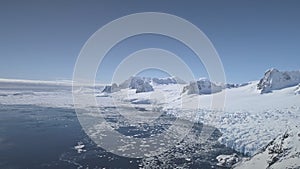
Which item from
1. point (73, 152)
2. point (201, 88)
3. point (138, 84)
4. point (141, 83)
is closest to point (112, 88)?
point (138, 84)

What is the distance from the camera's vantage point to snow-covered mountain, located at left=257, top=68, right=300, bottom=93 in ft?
208

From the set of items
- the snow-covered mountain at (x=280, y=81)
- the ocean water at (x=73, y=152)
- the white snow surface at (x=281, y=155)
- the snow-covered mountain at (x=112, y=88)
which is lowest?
the ocean water at (x=73, y=152)

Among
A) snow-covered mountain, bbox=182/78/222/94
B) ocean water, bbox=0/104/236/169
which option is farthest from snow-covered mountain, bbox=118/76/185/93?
ocean water, bbox=0/104/236/169

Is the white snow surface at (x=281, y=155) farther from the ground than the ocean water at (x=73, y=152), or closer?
farther from the ground

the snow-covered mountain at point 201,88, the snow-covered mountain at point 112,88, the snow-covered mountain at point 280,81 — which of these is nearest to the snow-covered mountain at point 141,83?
the snow-covered mountain at point 112,88

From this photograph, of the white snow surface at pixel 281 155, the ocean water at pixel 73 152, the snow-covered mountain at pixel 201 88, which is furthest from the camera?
the snow-covered mountain at pixel 201 88

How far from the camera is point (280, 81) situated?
6444cm

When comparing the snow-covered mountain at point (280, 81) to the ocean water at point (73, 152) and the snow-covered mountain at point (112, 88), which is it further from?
the snow-covered mountain at point (112, 88)

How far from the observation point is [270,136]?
2841 cm

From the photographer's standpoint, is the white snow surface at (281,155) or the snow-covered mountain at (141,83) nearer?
the white snow surface at (281,155)

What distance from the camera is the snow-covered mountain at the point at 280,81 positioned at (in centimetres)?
6354

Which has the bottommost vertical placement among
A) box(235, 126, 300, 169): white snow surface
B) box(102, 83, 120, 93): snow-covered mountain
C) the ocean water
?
the ocean water

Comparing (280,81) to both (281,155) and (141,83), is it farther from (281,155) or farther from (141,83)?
(141,83)

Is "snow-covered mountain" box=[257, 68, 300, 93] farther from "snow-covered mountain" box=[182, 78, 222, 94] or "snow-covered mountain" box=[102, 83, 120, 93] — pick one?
"snow-covered mountain" box=[102, 83, 120, 93]
